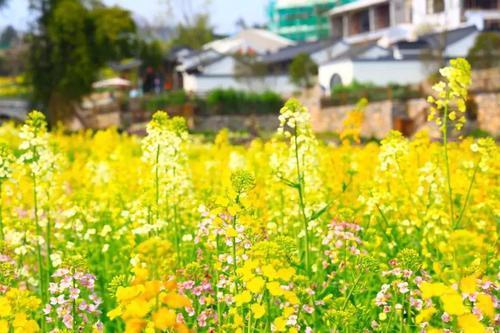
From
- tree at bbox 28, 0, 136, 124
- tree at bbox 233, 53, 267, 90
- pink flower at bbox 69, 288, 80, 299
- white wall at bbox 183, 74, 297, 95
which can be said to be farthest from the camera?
white wall at bbox 183, 74, 297, 95

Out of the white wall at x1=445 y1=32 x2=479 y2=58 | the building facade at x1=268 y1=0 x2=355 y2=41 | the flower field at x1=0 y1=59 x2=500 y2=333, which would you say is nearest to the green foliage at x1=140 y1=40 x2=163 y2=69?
the white wall at x1=445 y1=32 x2=479 y2=58

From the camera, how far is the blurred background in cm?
3067

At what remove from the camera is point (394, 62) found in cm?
4025

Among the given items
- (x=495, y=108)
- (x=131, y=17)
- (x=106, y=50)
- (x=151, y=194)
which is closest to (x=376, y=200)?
(x=151, y=194)

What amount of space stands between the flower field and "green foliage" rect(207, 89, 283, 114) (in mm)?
29941

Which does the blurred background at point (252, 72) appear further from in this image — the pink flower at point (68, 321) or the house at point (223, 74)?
the pink flower at point (68, 321)

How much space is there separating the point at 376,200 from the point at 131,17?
34.5 meters

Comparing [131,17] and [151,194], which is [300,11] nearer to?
[131,17]

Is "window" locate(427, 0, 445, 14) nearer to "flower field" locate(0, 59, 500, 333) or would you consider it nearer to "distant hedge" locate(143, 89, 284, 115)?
"distant hedge" locate(143, 89, 284, 115)

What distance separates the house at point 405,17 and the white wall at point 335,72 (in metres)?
5.43

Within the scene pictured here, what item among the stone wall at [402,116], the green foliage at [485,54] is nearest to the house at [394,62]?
the green foliage at [485,54]

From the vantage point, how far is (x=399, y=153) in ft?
16.4

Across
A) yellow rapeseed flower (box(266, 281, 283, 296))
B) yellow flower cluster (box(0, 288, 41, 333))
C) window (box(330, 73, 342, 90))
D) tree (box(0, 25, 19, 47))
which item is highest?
tree (box(0, 25, 19, 47))

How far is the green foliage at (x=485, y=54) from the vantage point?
3097 cm
